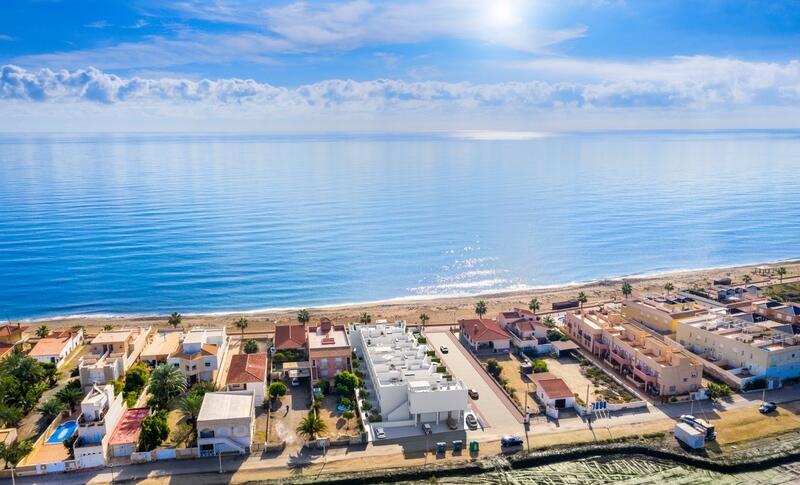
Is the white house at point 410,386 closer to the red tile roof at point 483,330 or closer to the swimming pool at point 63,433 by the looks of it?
the red tile roof at point 483,330

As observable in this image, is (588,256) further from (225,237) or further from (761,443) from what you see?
(225,237)

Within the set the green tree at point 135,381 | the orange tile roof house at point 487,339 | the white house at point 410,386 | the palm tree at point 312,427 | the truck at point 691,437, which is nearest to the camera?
the truck at point 691,437

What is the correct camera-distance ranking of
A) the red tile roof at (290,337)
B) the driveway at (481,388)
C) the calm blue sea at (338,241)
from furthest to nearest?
the calm blue sea at (338,241) < the red tile roof at (290,337) < the driveway at (481,388)

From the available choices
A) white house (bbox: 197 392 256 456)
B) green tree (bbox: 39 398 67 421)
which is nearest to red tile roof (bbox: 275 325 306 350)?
white house (bbox: 197 392 256 456)

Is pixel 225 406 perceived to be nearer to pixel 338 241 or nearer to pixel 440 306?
pixel 440 306

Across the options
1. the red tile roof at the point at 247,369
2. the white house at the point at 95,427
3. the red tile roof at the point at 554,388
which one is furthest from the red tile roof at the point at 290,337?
the red tile roof at the point at 554,388

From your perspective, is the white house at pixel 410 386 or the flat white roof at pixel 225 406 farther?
the white house at pixel 410 386

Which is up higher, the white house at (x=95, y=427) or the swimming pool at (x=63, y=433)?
the white house at (x=95, y=427)

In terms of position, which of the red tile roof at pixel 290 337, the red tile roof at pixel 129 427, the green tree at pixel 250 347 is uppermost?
the red tile roof at pixel 290 337
